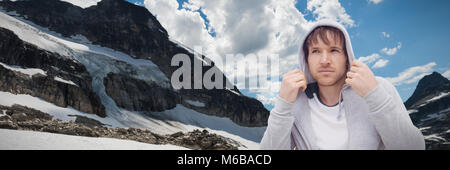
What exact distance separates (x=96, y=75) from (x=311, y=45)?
71425mm

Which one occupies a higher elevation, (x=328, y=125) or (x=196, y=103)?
(x=196, y=103)

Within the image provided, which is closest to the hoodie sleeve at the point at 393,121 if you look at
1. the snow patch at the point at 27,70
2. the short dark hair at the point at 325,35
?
the short dark hair at the point at 325,35

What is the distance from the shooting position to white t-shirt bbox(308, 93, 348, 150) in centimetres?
191

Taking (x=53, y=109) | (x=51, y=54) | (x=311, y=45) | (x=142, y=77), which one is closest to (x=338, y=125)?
(x=311, y=45)

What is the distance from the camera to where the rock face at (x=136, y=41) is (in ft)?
250

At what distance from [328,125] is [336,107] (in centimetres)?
18

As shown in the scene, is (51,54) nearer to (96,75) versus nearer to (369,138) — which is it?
(96,75)

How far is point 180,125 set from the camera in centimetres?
6844

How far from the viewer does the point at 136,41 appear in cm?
9888

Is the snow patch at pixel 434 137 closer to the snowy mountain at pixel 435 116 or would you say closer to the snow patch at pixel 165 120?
the snowy mountain at pixel 435 116

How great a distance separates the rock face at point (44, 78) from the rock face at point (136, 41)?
1474 cm

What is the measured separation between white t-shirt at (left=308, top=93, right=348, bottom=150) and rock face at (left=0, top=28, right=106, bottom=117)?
53098 mm

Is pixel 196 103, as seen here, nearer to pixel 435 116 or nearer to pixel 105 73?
pixel 105 73

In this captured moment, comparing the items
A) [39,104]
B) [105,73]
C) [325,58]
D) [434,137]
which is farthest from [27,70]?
[434,137]
